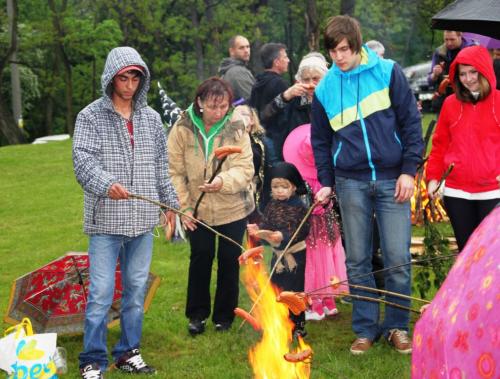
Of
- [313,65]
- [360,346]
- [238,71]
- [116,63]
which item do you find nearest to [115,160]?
[116,63]

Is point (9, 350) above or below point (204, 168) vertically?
below

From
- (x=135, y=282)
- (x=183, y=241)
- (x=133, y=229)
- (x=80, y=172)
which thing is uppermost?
(x=80, y=172)

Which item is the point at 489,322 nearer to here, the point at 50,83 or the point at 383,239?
the point at 383,239

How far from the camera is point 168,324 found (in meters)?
7.23

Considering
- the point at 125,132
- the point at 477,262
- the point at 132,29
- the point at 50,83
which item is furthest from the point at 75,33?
the point at 477,262

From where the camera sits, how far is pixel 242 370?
5992mm

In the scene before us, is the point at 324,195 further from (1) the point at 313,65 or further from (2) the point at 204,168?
(1) the point at 313,65

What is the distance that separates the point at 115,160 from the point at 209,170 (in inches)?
44.0

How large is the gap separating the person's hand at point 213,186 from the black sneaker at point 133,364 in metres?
1.17

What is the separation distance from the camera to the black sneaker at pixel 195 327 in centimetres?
692

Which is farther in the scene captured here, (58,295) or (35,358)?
(58,295)

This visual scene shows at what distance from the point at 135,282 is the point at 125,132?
38.1 inches

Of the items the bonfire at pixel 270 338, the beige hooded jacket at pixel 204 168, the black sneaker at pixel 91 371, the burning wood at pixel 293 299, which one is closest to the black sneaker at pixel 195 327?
the beige hooded jacket at pixel 204 168

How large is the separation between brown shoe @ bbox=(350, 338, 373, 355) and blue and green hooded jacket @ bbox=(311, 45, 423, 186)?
1122 mm
